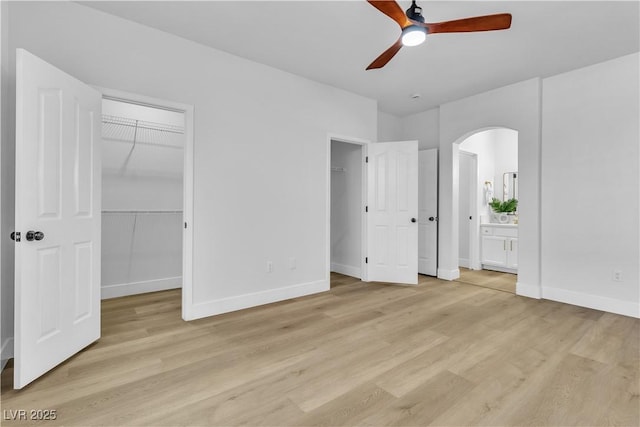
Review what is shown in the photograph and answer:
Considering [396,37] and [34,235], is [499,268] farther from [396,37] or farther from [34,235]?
[34,235]

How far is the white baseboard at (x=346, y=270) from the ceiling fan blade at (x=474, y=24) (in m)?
3.56

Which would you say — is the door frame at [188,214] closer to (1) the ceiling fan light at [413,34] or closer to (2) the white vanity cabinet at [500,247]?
(1) the ceiling fan light at [413,34]

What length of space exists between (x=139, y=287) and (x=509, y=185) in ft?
21.3

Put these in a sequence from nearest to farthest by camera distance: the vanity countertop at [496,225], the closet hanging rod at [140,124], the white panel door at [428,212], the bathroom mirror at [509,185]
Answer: the closet hanging rod at [140,124]
the white panel door at [428,212]
the vanity countertop at [496,225]
the bathroom mirror at [509,185]

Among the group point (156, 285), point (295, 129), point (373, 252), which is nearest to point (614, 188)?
point (373, 252)

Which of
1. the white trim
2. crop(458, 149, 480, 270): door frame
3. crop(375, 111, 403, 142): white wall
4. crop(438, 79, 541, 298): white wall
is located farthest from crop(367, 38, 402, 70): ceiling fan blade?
the white trim

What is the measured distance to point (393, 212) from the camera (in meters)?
4.66

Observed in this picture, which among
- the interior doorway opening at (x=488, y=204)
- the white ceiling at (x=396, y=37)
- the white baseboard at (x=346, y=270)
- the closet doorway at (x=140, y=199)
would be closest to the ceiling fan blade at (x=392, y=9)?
the white ceiling at (x=396, y=37)

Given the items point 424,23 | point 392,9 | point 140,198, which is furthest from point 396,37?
point 140,198

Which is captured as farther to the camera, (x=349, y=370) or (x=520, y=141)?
(x=520, y=141)

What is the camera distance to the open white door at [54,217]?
1.92 m

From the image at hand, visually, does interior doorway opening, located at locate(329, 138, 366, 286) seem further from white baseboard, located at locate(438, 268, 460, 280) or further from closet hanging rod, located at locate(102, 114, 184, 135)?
closet hanging rod, located at locate(102, 114, 184, 135)

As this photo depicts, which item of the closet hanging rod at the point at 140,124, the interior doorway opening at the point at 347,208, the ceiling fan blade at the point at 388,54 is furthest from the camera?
the interior doorway opening at the point at 347,208

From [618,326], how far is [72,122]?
5.04m
